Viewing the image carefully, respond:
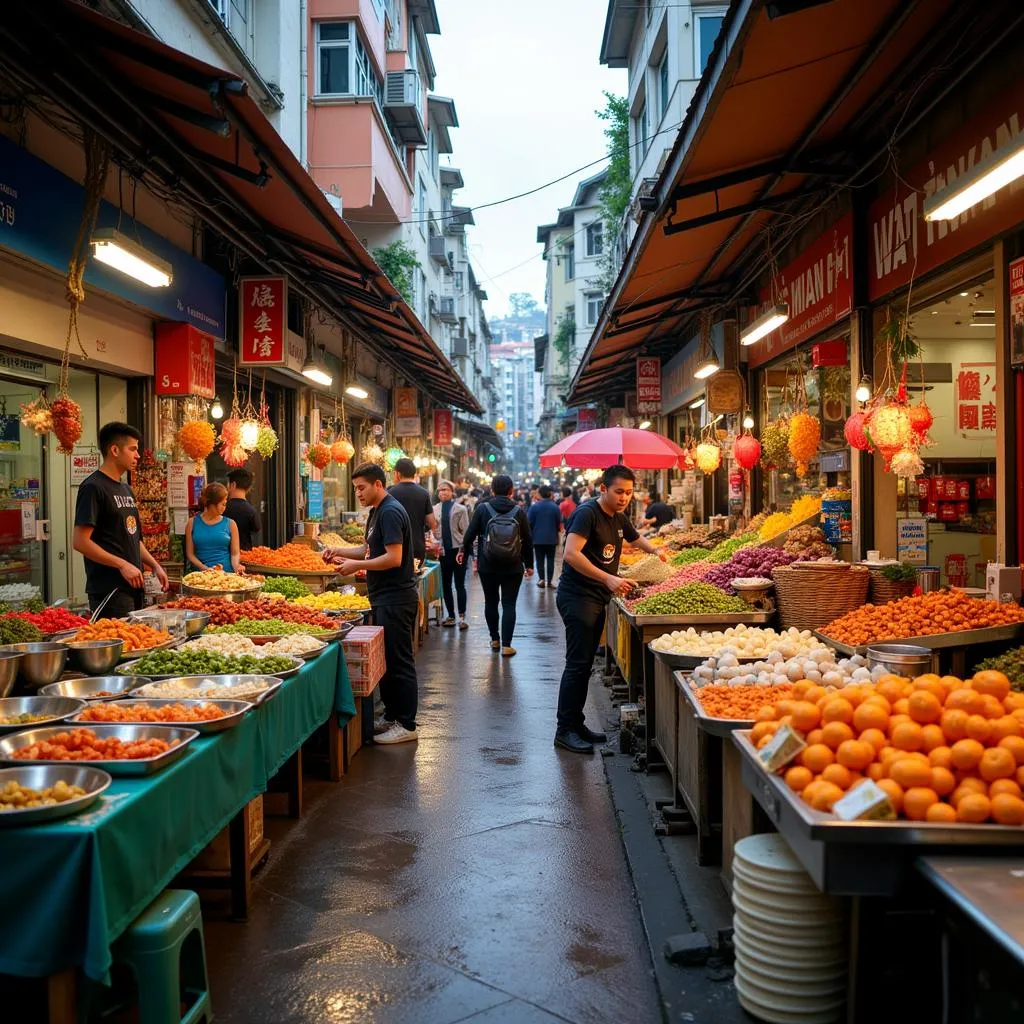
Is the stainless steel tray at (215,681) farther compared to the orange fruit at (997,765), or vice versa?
the stainless steel tray at (215,681)

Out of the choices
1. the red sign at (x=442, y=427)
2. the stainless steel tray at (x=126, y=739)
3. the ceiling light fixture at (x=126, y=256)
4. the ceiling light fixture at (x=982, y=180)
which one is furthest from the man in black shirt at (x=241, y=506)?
the red sign at (x=442, y=427)

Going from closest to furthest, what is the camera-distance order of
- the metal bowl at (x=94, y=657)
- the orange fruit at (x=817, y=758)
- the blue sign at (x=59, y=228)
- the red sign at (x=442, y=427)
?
the orange fruit at (x=817, y=758) → the metal bowl at (x=94, y=657) → the blue sign at (x=59, y=228) → the red sign at (x=442, y=427)

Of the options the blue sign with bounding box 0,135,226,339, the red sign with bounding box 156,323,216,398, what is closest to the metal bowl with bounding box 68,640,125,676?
the blue sign with bounding box 0,135,226,339

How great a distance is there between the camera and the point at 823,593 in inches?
269

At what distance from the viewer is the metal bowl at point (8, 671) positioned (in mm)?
4598

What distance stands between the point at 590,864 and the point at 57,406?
4808 millimetres

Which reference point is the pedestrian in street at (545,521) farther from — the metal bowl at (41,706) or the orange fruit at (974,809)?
the orange fruit at (974,809)

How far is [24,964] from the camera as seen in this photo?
277 cm

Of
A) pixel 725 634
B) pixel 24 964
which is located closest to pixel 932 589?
pixel 725 634

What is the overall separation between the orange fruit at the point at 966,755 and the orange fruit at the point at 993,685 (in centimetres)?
50

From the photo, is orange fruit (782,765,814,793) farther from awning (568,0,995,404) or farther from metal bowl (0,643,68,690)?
awning (568,0,995,404)

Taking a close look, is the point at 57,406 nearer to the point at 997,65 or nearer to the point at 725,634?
the point at 725,634

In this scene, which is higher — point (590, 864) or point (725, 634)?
point (725, 634)

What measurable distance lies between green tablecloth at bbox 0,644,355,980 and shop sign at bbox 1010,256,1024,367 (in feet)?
16.5
